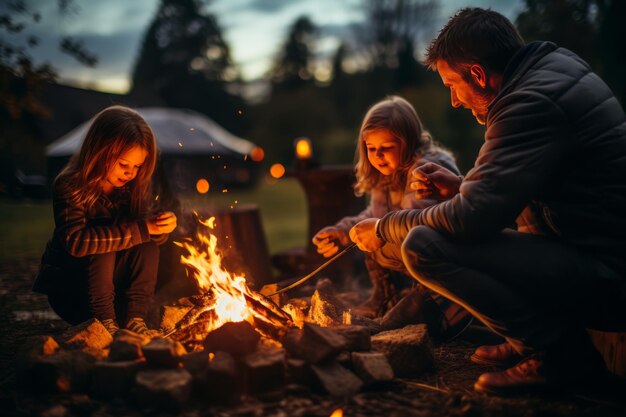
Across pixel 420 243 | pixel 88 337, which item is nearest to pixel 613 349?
pixel 420 243

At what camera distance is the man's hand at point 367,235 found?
122 inches

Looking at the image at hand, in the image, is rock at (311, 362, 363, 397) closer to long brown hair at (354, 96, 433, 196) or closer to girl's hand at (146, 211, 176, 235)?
girl's hand at (146, 211, 176, 235)

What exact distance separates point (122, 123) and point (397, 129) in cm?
198

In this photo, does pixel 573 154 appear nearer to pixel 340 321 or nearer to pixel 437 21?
pixel 340 321

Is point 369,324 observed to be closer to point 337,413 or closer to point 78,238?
point 337,413

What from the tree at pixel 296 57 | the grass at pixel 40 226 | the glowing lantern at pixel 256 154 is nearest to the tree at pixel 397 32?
the glowing lantern at pixel 256 154

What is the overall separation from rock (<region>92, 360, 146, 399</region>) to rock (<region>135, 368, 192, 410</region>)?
0.30ft

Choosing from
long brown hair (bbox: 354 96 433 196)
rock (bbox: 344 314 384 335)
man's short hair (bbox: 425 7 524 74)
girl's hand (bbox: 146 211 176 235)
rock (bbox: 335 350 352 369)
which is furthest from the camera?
long brown hair (bbox: 354 96 433 196)

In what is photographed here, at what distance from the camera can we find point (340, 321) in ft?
11.4

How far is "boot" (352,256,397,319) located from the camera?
13.6ft

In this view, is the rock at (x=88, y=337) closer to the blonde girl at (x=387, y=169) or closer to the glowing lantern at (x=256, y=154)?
the blonde girl at (x=387, y=169)

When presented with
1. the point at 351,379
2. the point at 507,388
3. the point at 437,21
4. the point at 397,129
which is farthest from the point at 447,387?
the point at 437,21

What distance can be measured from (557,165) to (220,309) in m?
2.13

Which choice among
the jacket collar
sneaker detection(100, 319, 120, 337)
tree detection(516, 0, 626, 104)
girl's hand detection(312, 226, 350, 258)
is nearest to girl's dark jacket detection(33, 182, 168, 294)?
sneaker detection(100, 319, 120, 337)
